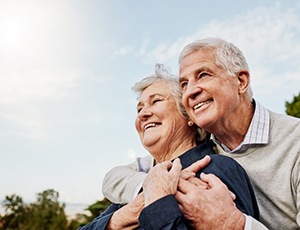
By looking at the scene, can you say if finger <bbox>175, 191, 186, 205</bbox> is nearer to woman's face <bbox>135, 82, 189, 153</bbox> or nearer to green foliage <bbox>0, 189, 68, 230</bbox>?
woman's face <bbox>135, 82, 189, 153</bbox>

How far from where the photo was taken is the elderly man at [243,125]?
2236 millimetres

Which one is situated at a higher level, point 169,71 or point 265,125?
point 169,71

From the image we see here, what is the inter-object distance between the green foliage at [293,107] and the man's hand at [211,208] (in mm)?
7310

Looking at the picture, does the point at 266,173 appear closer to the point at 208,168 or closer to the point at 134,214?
the point at 208,168

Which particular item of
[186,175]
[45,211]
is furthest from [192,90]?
[45,211]

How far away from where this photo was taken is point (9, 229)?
27.4 m

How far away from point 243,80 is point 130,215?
3.46ft

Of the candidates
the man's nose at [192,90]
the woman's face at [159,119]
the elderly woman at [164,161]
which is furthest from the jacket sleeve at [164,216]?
the woman's face at [159,119]

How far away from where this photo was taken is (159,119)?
2.83 meters

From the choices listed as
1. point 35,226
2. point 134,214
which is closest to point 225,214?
point 134,214

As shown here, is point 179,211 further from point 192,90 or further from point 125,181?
point 125,181

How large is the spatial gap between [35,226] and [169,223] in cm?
2246

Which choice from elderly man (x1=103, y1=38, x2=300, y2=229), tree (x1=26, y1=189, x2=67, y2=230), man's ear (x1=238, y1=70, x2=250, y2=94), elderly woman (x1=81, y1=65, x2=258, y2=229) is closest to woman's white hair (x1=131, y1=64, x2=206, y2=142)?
elderly woman (x1=81, y1=65, x2=258, y2=229)

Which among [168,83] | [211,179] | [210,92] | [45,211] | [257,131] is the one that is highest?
[45,211]
